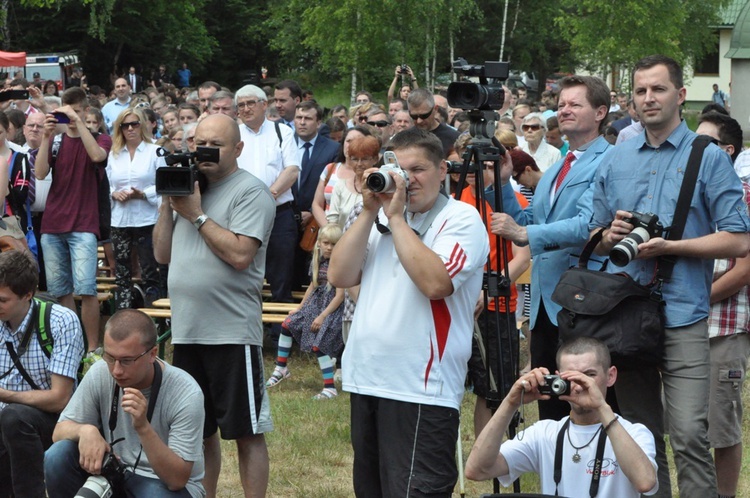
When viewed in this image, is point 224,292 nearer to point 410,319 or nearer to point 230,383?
point 230,383

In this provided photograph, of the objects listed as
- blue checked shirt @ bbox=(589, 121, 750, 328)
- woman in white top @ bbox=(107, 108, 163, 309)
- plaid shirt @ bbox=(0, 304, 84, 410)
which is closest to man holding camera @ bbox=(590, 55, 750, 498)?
blue checked shirt @ bbox=(589, 121, 750, 328)

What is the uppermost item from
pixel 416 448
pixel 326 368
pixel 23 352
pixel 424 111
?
pixel 424 111

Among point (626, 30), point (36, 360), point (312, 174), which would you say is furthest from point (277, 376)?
point (626, 30)

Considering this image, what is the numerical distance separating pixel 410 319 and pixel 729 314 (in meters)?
1.83

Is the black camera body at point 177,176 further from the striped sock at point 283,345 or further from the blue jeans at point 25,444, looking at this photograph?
the striped sock at point 283,345

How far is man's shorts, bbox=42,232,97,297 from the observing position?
346 inches

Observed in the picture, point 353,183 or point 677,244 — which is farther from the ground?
point 677,244

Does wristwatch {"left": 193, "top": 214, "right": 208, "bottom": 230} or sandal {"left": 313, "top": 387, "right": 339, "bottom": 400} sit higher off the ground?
wristwatch {"left": 193, "top": 214, "right": 208, "bottom": 230}

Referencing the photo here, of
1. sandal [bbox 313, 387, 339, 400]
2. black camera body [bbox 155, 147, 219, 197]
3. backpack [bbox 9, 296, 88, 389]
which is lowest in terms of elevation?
sandal [bbox 313, 387, 339, 400]

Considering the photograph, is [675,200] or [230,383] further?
[230,383]

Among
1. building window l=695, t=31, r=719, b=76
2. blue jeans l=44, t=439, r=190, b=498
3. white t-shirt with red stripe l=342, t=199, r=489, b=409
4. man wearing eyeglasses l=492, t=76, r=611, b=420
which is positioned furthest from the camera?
building window l=695, t=31, r=719, b=76

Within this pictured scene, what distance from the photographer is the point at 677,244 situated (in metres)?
4.29

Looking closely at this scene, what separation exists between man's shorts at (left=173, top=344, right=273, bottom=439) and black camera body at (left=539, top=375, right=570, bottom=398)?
6.43ft

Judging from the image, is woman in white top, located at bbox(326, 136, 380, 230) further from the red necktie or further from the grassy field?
the red necktie
